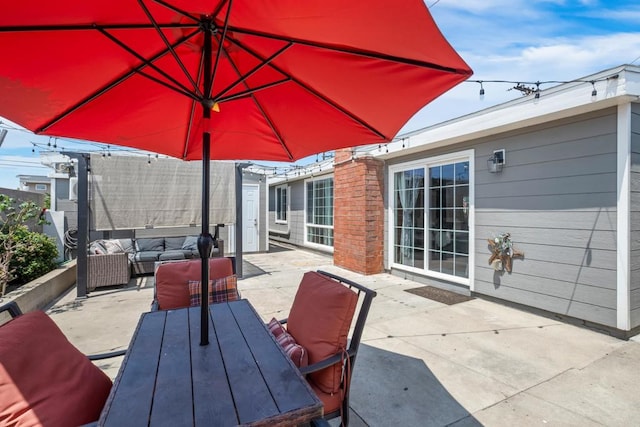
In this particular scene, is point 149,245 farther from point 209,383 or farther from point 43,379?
point 209,383

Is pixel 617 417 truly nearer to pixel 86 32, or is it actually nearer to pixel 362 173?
pixel 86 32

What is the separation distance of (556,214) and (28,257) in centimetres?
729

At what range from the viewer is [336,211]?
24.6 feet

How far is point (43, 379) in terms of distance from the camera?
1.25 m

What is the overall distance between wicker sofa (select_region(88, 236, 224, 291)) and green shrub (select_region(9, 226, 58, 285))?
1.97ft

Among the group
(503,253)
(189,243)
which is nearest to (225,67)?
(503,253)

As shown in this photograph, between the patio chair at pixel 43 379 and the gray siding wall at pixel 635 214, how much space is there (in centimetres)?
480

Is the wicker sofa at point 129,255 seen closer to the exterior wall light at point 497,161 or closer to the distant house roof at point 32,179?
the exterior wall light at point 497,161

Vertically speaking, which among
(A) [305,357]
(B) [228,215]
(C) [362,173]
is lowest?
(A) [305,357]

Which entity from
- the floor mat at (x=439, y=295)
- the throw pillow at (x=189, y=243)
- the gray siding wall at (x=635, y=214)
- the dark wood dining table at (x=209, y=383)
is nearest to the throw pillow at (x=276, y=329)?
the dark wood dining table at (x=209, y=383)

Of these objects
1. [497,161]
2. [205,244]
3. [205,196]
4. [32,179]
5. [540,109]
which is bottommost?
[205,244]

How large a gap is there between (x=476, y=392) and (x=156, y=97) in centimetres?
321


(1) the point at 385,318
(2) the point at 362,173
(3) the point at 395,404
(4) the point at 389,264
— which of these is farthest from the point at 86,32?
(4) the point at 389,264

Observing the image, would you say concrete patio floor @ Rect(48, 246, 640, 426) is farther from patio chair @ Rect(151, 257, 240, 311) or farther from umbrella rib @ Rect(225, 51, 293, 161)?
umbrella rib @ Rect(225, 51, 293, 161)
